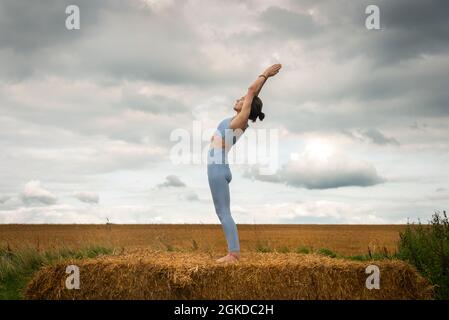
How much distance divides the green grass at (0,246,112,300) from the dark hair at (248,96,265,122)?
13.0ft

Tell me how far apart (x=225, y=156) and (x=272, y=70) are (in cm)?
136

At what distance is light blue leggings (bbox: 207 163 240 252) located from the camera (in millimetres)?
6934

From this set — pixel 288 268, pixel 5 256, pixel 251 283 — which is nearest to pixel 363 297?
pixel 288 268

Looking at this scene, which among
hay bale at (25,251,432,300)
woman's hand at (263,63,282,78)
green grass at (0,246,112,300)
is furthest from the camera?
green grass at (0,246,112,300)

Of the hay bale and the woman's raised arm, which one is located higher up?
the woman's raised arm

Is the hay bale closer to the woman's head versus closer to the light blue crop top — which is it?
the light blue crop top

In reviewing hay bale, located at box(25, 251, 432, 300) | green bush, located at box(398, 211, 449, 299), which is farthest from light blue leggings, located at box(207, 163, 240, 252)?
green bush, located at box(398, 211, 449, 299)

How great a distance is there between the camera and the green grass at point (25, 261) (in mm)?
9008

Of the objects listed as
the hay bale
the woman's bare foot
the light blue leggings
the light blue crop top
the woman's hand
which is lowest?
the hay bale

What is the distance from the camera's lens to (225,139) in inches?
277

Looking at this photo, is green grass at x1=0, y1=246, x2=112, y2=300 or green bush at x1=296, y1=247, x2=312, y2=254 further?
green bush at x1=296, y1=247, x2=312, y2=254

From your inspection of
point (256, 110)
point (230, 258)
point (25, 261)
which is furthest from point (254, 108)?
point (25, 261)
